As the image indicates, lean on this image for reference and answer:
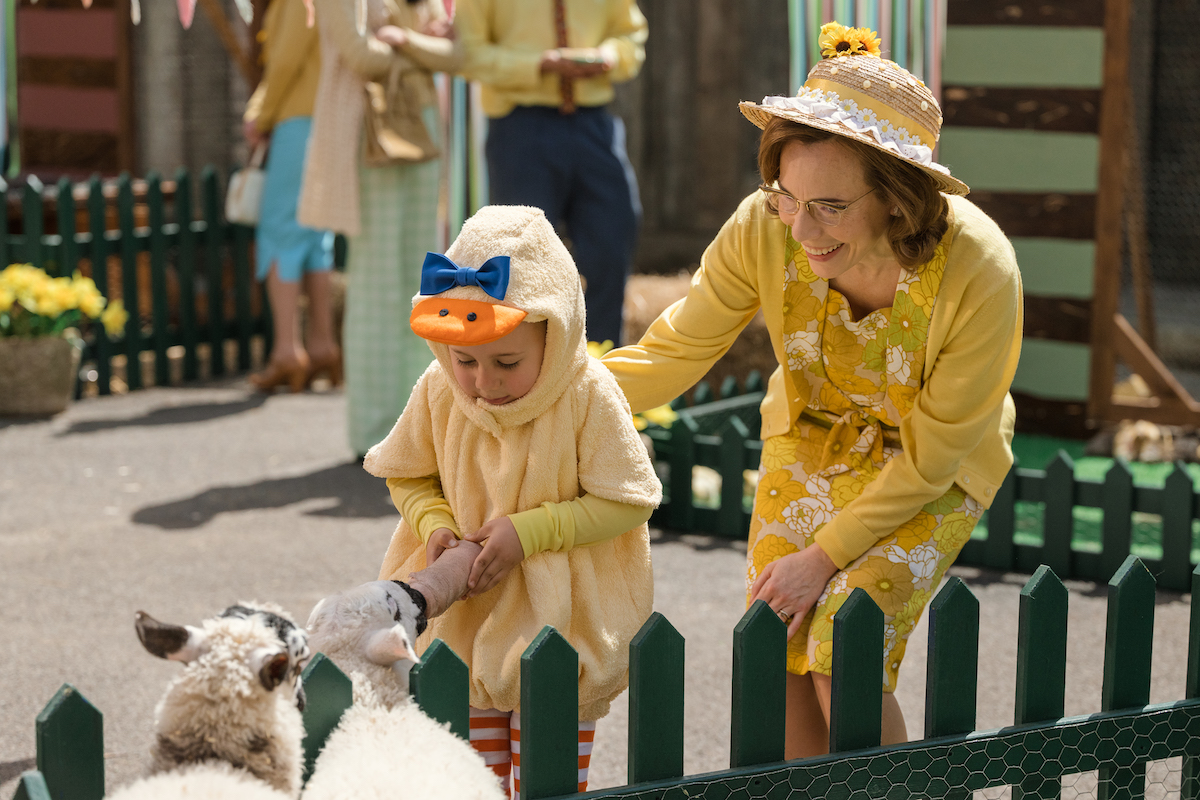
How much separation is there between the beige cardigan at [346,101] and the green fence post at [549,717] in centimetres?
418

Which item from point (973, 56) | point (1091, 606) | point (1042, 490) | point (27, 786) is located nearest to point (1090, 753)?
point (27, 786)

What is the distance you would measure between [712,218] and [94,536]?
24.1 feet

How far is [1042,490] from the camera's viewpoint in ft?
16.4

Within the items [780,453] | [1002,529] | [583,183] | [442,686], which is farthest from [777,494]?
[583,183]

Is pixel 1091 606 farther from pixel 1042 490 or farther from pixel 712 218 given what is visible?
pixel 712 218

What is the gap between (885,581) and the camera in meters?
2.58

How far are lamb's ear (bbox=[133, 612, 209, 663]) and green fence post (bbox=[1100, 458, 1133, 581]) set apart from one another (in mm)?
3887

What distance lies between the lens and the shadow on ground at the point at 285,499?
554 centimetres

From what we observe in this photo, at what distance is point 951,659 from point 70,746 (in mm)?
1426

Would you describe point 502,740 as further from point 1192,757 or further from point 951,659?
point 1192,757

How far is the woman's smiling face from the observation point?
2.39 meters

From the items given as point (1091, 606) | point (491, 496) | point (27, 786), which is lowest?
point (1091, 606)

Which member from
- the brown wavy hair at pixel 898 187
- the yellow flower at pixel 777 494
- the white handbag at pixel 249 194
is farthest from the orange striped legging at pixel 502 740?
the white handbag at pixel 249 194

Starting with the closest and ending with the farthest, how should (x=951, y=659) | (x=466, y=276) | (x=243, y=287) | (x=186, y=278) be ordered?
(x=466, y=276) < (x=951, y=659) < (x=186, y=278) < (x=243, y=287)
